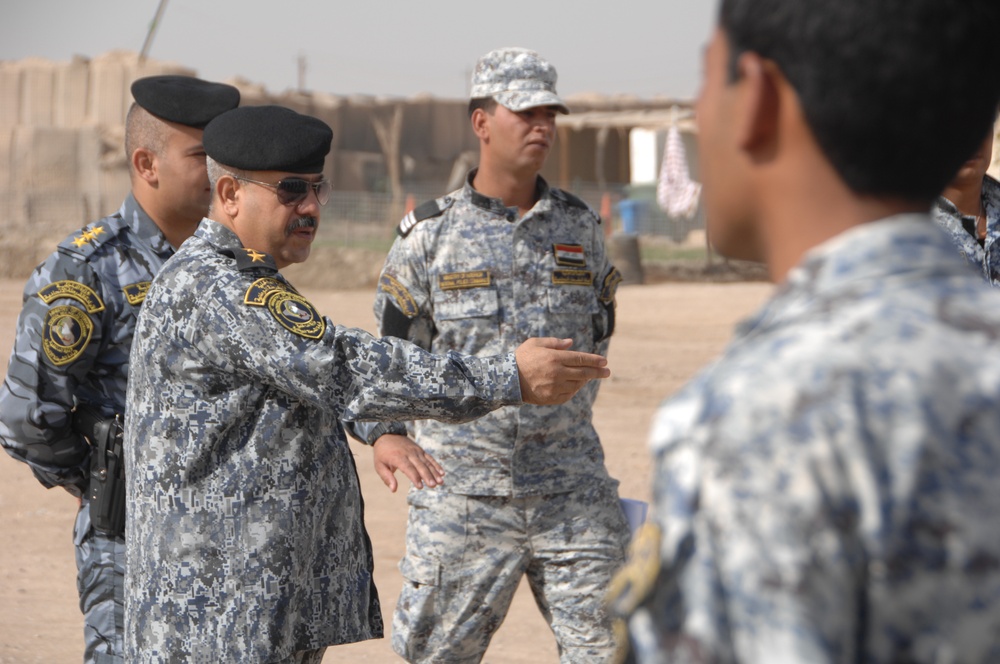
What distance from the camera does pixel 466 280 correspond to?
4.41m

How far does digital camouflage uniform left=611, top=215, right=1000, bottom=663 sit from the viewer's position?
0.97 meters

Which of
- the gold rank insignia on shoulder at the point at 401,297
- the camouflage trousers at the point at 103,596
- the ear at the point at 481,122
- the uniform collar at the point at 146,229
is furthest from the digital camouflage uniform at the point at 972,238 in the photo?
the camouflage trousers at the point at 103,596

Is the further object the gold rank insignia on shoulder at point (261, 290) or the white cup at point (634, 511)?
the white cup at point (634, 511)

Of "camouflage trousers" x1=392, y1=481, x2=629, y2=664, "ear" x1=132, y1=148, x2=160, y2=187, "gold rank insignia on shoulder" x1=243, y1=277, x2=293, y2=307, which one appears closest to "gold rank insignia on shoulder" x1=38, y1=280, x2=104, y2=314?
"ear" x1=132, y1=148, x2=160, y2=187

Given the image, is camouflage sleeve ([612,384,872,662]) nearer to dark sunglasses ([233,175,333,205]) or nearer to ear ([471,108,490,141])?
dark sunglasses ([233,175,333,205])

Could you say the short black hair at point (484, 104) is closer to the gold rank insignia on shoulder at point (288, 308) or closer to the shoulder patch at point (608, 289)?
the shoulder patch at point (608, 289)

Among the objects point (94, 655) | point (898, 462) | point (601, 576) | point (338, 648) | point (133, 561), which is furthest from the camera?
point (338, 648)

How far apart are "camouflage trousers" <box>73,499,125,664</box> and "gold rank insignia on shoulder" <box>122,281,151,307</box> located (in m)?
0.63

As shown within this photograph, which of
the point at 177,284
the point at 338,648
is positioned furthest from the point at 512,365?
the point at 338,648

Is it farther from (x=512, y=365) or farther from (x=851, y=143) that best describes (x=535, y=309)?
(x=851, y=143)

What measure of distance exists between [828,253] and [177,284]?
2010mm

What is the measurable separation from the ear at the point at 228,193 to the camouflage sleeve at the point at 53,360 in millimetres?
717

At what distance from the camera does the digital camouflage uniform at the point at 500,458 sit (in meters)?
4.26

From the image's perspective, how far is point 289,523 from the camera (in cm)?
289
